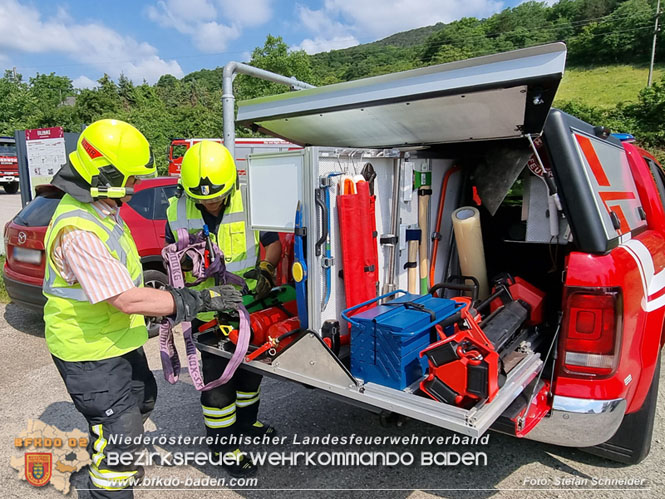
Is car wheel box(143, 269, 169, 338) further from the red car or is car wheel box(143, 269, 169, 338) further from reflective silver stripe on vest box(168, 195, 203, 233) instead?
reflective silver stripe on vest box(168, 195, 203, 233)

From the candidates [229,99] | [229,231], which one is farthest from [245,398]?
[229,99]

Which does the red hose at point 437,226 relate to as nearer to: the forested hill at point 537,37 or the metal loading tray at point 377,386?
the metal loading tray at point 377,386

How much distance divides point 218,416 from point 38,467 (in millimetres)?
1219

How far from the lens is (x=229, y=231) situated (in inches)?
114

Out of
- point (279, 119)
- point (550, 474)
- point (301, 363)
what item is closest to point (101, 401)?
point (301, 363)

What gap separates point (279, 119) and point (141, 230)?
10.1 feet

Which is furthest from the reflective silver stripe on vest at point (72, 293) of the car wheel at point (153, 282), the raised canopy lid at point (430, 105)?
the car wheel at point (153, 282)

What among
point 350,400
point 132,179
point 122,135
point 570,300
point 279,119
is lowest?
point 350,400

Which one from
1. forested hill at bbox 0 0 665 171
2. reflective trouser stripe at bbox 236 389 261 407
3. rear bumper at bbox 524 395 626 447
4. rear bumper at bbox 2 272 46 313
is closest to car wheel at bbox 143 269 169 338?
rear bumper at bbox 2 272 46 313

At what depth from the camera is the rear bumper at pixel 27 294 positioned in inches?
197

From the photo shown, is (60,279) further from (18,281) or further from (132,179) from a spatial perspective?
(18,281)

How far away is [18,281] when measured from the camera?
203 inches

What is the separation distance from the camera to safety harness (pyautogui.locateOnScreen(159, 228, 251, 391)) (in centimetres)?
260

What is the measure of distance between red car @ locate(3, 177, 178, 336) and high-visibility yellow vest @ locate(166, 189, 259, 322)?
257 cm
